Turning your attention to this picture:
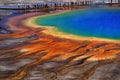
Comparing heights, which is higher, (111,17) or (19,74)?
(111,17)

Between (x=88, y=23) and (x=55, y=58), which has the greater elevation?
(x=88, y=23)

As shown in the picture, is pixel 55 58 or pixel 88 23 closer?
pixel 55 58

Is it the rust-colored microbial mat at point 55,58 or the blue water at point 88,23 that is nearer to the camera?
the rust-colored microbial mat at point 55,58

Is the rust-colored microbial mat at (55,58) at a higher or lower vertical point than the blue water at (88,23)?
lower

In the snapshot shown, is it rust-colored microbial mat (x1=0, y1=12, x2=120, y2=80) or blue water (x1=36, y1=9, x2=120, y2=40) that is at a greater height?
blue water (x1=36, y1=9, x2=120, y2=40)

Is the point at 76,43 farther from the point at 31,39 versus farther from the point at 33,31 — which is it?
the point at 33,31

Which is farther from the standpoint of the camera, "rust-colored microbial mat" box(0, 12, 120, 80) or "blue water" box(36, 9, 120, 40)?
"blue water" box(36, 9, 120, 40)

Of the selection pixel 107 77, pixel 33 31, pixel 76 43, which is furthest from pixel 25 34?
pixel 107 77

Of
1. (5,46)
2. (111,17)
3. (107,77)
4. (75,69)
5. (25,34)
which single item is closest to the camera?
(107,77)
